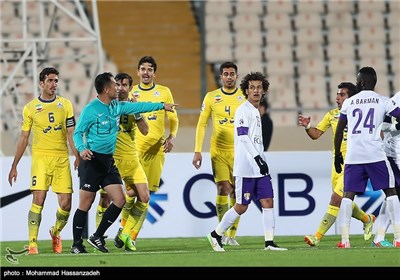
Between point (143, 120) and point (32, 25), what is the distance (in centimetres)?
1293

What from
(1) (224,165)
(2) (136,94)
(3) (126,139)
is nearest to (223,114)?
(1) (224,165)

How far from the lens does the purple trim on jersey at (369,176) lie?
10961 millimetres

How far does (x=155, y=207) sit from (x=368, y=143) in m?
4.35

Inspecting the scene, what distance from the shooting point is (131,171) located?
12055 millimetres

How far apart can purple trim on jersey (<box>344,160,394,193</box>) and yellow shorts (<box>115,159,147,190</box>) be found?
2325 millimetres

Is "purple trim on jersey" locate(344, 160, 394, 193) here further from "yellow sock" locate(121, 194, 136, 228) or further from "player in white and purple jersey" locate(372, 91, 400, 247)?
"yellow sock" locate(121, 194, 136, 228)

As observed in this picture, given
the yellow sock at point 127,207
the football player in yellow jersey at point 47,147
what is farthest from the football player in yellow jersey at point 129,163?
the football player in yellow jersey at point 47,147

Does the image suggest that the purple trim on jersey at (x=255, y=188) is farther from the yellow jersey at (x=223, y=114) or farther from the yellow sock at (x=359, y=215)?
the yellow sock at (x=359, y=215)

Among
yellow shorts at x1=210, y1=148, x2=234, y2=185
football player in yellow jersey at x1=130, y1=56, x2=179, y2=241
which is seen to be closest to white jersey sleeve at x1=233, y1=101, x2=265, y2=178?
yellow shorts at x1=210, y1=148, x2=234, y2=185

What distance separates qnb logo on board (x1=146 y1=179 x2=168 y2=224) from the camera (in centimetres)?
1458

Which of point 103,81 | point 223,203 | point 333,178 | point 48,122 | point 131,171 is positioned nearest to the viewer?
point 103,81

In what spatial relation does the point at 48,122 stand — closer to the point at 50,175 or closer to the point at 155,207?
the point at 50,175

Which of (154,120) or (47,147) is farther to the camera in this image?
(154,120)

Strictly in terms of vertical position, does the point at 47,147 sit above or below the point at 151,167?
above
